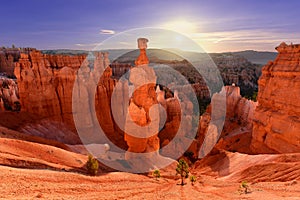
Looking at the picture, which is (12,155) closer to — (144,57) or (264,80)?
(144,57)

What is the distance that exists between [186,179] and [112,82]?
16.0 metres

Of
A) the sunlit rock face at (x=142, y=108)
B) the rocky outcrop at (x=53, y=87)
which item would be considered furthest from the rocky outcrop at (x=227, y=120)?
the rocky outcrop at (x=53, y=87)

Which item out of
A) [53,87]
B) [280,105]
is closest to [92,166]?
[280,105]

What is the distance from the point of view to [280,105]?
17547mm

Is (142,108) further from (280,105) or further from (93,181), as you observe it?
(280,105)

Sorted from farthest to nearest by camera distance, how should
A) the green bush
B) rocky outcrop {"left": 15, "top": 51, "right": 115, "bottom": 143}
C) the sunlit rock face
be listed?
rocky outcrop {"left": 15, "top": 51, "right": 115, "bottom": 143}, the sunlit rock face, the green bush

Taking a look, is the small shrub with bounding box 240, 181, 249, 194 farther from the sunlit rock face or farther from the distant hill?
the distant hill

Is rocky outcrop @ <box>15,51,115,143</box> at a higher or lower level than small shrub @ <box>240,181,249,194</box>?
higher

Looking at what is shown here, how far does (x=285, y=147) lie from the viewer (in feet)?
55.1

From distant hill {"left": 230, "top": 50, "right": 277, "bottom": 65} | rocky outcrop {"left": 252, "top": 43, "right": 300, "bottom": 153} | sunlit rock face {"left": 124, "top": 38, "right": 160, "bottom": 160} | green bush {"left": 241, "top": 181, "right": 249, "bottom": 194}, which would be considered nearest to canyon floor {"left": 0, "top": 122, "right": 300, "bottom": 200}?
green bush {"left": 241, "top": 181, "right": 249, "bottom": 194}

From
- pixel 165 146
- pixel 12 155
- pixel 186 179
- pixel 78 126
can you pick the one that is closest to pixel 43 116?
pixel 78 126

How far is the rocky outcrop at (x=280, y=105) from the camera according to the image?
16.3 metres

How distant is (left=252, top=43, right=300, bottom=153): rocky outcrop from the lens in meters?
16.3

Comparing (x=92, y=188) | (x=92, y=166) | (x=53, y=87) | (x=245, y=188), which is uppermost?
(x=53, y=87)
